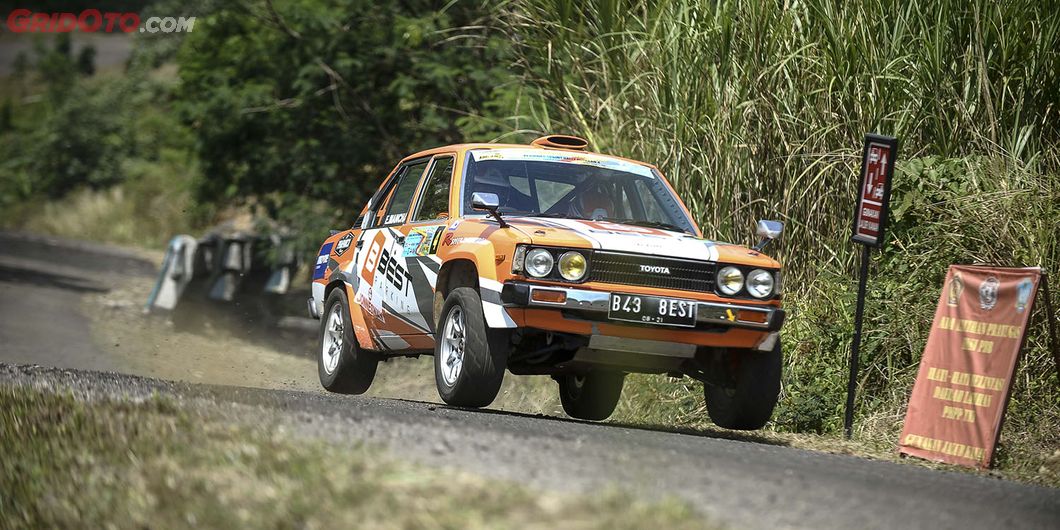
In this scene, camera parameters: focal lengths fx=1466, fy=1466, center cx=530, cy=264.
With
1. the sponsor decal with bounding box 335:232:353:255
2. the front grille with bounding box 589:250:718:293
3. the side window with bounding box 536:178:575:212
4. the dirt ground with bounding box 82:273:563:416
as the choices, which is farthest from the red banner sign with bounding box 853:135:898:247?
the dirt ground with bounding box 82:273:563:416

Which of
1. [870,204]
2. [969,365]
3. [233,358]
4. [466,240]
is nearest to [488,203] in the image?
[466,240]

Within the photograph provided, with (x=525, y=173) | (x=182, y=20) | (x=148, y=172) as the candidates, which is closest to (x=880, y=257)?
(x=525, y=173)

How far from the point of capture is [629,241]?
27.6 feet

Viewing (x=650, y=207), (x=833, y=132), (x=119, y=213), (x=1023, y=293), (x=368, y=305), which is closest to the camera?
(x=1023, y=293)

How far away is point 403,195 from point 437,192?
671mm

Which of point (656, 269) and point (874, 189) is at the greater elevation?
point (874, 189)

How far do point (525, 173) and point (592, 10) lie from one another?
4481 mm

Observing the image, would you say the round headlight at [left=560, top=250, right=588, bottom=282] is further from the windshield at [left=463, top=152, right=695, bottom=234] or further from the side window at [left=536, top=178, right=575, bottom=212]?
the side window at [left=536, top=178, right=575, bottom=212]

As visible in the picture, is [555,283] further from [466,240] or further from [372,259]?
[372,259]

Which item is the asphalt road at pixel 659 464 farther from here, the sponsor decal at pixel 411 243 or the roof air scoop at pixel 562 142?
the roof air scoop at pixel 562 142

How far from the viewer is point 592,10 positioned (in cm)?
1364

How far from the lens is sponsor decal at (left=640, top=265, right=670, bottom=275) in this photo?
8320 mm

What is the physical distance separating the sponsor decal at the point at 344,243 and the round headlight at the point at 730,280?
11.3ft

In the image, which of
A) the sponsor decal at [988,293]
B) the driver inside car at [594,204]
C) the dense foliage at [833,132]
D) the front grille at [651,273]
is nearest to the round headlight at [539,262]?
the front grille at [651,273]
